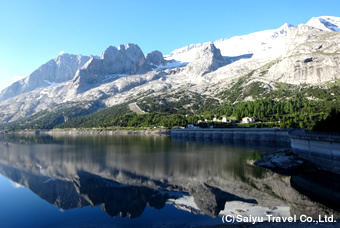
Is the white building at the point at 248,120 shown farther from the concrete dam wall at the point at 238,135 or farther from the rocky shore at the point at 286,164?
the rocky shore at the point at 286,164

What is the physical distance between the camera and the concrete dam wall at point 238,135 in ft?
298

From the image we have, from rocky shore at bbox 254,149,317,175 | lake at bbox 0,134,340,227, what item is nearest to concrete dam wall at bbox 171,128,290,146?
rocky shore at bbox 254,149,317,175

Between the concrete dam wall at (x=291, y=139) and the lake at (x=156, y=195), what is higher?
the concrete dam wall at (x=291, y=139)

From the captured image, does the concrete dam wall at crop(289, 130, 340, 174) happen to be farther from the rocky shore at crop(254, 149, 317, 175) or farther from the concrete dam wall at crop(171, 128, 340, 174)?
the rocky shore at crop(254, 149, 317, 175)

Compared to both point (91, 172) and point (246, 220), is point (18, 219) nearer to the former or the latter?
point (91, 172)

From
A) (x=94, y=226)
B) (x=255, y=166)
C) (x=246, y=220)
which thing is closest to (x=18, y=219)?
(x=94, y=226)

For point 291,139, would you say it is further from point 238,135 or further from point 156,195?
point 238,135

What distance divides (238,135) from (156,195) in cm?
8250

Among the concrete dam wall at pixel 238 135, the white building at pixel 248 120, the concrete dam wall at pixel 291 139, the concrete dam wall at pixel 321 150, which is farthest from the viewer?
the white building at pixel 248 120

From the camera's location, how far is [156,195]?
112ft

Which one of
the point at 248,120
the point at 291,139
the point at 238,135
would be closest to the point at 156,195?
the point at 291,139

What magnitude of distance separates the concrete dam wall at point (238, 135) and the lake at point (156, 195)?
45630 millimetres

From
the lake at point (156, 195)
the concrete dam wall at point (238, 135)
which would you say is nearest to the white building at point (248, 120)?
the concrete dam wall at point (238, 135)

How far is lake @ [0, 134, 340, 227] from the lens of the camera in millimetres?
26703
